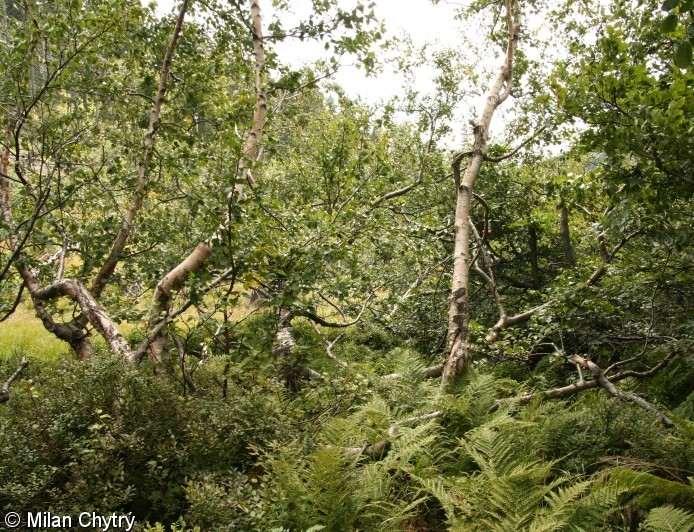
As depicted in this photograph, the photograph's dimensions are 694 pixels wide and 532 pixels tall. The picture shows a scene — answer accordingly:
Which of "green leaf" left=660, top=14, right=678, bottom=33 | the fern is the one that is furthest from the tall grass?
"green leaf" left=660, top=14, right=678, bottom=33

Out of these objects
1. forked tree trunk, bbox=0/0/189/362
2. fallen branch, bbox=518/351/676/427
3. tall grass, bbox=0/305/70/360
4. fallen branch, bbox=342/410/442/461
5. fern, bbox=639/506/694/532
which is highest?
forked tree trunk, bbox=0/0/189/362

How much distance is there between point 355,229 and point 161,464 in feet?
11.8

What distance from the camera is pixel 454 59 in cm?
1166

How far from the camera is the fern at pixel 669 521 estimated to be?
109 inches

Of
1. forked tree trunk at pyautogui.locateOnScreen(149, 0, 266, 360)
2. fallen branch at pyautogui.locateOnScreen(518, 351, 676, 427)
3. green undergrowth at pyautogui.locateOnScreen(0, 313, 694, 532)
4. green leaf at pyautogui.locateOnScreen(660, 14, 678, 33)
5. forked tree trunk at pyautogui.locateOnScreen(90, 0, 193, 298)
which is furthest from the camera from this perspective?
forked tree trunk at pyautogui.locateOnScreen(90, 0, 193, 298)

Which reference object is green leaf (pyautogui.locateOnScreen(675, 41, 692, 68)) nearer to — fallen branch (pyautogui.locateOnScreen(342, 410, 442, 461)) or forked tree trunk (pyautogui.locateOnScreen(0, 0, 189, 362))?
fallen branch (pyautogui.locateOnScreen(342, 410, 442, 461))

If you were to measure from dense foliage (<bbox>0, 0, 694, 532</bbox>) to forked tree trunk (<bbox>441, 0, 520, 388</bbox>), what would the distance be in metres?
0.06

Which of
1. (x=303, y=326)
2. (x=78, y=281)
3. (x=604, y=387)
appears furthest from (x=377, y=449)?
(x=78, y=281)

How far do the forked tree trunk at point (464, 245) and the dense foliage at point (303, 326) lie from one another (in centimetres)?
6

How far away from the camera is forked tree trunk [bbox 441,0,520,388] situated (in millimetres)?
5496

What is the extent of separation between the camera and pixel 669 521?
2.82 metres

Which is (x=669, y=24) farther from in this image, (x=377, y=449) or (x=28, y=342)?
(x=28, y=342)

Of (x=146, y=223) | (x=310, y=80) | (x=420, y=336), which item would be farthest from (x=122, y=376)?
(x=420, y=336)

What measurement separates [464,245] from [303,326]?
227cm
